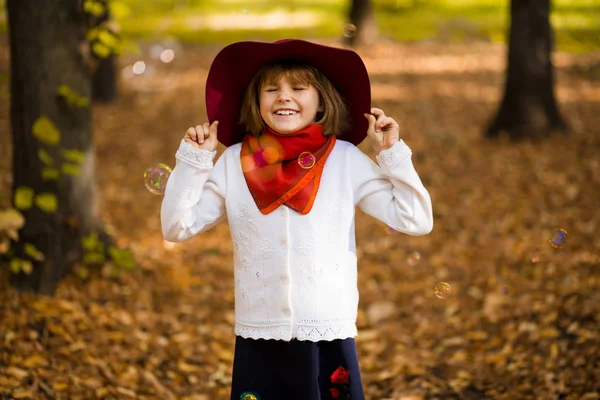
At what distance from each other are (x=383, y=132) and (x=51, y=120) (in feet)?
9.68

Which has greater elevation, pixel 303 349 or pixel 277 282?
pixel 277 282

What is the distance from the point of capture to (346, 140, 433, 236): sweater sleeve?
8.64 feet

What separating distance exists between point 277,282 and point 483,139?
24.0 ft

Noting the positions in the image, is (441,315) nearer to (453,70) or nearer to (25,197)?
(25,197)

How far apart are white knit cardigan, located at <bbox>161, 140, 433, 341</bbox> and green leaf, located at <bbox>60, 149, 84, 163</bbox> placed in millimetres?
2382

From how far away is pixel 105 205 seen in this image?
7.69 meters

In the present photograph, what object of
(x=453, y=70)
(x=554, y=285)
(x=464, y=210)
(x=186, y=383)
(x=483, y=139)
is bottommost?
(x=186, y=383)

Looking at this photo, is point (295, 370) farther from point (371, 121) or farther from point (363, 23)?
point (363, 23)

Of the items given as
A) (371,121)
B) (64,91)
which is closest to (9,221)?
(64,91)

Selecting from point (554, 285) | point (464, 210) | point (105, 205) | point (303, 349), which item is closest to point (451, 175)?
point (464, 210)

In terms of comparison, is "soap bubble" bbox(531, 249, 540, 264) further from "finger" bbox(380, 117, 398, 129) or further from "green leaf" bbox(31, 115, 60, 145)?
"green leaf" bbox(31, 115, 60, 145)

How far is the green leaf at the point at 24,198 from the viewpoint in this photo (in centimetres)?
464

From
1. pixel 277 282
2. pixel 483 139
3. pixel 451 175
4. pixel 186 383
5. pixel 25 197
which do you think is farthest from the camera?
pixel 483 139

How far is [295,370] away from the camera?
2.73 m
